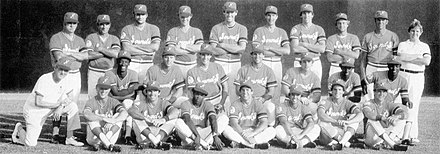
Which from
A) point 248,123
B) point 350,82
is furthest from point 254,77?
point 350,82

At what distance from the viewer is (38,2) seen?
13523mm

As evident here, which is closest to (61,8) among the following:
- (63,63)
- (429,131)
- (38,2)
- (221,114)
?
(38,2)

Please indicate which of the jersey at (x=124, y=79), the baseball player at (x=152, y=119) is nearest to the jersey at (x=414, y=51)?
the baseball player at (x=152, y=119)

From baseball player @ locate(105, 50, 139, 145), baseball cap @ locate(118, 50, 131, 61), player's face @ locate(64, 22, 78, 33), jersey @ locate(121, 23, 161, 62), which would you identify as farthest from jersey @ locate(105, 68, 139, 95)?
player's face @ locate(64, 22, 78, 33)

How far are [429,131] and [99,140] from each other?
4.90 metres

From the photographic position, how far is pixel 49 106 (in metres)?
8.38

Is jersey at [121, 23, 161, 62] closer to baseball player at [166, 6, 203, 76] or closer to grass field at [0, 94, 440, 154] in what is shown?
baseball player at [166, 6, 203, 76]

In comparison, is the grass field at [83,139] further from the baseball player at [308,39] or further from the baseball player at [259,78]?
the baseball player at [308,39]

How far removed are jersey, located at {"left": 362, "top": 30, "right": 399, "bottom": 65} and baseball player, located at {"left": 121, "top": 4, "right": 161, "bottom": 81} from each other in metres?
2.97

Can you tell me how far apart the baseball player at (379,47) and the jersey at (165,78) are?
257cm

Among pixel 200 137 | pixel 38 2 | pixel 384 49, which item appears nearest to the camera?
pixel 200 137

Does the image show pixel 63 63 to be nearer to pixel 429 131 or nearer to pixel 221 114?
pixel 221 114

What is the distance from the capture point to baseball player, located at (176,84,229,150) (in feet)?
26.3

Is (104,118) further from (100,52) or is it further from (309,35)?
(309,35)
